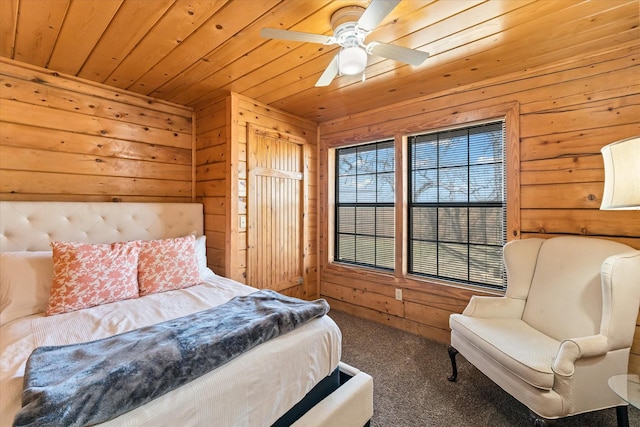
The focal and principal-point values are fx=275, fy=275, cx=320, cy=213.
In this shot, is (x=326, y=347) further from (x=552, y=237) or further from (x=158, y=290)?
(x=552, y=237)

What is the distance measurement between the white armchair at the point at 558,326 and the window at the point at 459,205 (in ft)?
1.30

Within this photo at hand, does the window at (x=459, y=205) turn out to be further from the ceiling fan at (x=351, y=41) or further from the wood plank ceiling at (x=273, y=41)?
the ceiling fan at (x=351, y=41)

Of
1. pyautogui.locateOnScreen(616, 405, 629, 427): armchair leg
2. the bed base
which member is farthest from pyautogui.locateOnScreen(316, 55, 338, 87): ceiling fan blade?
pyautogui.locateOnScreen(616, 405, 629, 427): armchair leg

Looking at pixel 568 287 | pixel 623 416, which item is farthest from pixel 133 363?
pixel 568 287

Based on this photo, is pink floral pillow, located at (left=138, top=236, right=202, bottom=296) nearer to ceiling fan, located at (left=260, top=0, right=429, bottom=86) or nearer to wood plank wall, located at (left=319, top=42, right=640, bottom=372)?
ceiling fan, located at (left=260, top=0, right=429, bottom=86)

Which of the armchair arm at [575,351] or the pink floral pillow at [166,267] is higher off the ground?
the pink floral pillow at [166,267]

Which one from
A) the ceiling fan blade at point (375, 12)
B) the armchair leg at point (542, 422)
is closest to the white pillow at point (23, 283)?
the ceiling fan blade at point (375, 12)

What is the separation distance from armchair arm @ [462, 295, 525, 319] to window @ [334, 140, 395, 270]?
1.10 metres

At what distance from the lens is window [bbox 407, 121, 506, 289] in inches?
Answer: 96.8

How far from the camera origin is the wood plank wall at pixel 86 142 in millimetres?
2070

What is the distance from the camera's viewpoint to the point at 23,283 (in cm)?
167

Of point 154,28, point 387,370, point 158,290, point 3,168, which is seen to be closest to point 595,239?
point 387,370

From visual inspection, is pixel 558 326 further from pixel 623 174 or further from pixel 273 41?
pixel 273 41

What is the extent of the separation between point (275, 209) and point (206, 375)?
2.15 meters
